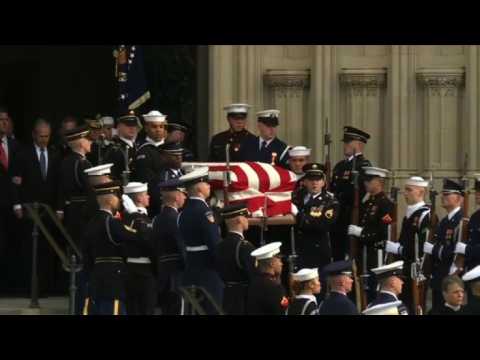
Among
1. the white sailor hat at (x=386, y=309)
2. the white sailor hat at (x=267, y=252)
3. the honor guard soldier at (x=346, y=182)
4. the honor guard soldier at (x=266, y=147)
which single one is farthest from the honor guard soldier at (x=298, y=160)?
the white sailor hat at (x=386, y=309)

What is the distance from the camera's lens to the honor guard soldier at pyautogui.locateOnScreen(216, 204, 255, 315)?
15.6 meters

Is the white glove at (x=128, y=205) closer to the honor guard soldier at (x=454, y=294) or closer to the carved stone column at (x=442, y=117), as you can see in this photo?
the honor guard soldier at (x=454, y=294)

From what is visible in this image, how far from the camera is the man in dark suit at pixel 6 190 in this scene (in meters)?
19.1

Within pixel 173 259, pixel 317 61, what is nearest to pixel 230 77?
pixel 317 61

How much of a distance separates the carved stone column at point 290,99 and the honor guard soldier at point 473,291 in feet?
15.9

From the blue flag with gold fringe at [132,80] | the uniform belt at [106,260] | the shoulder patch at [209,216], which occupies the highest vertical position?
the blue flag with gold fringe at [132,80]

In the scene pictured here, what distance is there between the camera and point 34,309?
57.9 feet

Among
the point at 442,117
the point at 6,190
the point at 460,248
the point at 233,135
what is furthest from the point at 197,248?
the point at 442,117

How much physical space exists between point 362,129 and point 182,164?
339 cm

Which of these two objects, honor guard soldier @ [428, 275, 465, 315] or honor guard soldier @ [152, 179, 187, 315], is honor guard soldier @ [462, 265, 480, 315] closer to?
honor guard soldier @ [428, 275, 465, 315]

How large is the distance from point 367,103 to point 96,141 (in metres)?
3.32

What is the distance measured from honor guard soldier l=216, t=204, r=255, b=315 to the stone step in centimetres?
243
